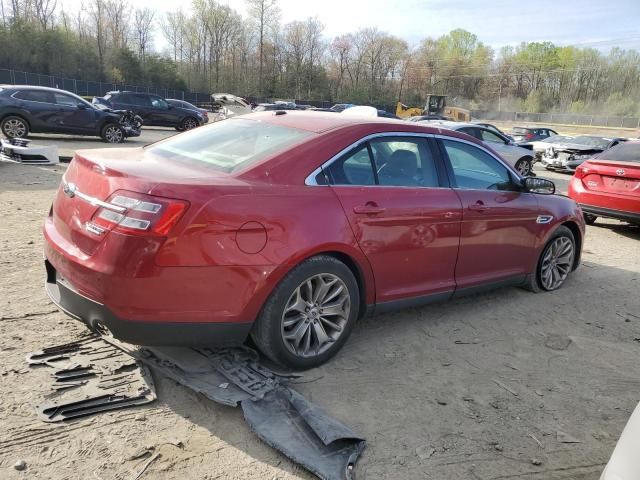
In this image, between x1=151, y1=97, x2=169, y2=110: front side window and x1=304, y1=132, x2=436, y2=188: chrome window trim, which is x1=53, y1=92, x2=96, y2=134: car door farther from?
x1=304, y1=132, x2=436, y2=188: chrome window trim

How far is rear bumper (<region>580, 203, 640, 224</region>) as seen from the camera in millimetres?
8047

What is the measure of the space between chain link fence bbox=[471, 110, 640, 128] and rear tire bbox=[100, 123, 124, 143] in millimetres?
64936

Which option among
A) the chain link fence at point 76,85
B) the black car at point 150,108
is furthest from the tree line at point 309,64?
the black car at point 150,108

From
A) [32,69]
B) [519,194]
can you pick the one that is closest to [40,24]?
[32,69]

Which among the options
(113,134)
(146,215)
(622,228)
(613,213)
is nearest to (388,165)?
(146,215)

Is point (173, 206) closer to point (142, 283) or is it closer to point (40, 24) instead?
point (142, 283)

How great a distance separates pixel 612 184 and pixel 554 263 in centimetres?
391

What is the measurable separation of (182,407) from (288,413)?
60 centimetres

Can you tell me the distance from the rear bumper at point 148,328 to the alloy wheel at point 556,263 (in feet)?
11.6

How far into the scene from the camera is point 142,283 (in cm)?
272

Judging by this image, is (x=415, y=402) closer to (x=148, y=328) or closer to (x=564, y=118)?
(x=148, y=328)

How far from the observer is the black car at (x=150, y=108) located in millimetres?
22719

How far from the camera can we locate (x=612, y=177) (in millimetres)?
8453

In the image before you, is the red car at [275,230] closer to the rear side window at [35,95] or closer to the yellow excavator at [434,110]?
the rear side window at [35,95]
